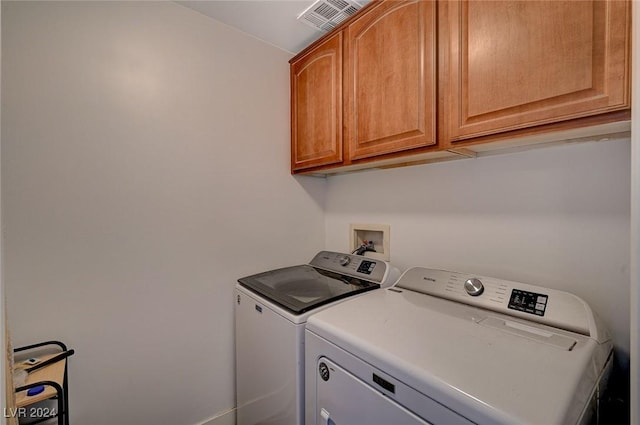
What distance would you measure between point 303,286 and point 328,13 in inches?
56.7

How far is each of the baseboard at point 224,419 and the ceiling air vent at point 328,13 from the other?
2.27 meters

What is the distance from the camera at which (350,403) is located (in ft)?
2.81

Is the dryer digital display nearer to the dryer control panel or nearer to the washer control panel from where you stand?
the dryer control panel

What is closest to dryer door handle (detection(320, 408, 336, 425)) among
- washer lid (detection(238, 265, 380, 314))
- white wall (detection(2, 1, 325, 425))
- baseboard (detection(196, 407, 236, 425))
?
washer lid (detection(238, 265, 380, 314))

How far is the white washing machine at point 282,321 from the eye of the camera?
1.09 m

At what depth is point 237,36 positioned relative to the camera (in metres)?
1.64

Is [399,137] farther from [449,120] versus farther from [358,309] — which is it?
[358,309]

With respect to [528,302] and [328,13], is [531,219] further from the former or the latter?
[328,13]

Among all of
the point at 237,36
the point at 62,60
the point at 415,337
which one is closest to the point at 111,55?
the point at 62,60

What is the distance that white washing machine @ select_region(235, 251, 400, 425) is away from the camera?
1.09 metres

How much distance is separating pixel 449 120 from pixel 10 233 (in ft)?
5.77

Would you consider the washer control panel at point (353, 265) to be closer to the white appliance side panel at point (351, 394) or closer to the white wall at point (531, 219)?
the white wall at point (531, 219)

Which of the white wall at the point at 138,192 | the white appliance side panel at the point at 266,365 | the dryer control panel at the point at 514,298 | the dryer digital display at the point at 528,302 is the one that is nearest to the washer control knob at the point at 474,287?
the dryer control panel at the point at 514,298

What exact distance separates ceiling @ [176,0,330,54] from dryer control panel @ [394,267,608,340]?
1485 mm
